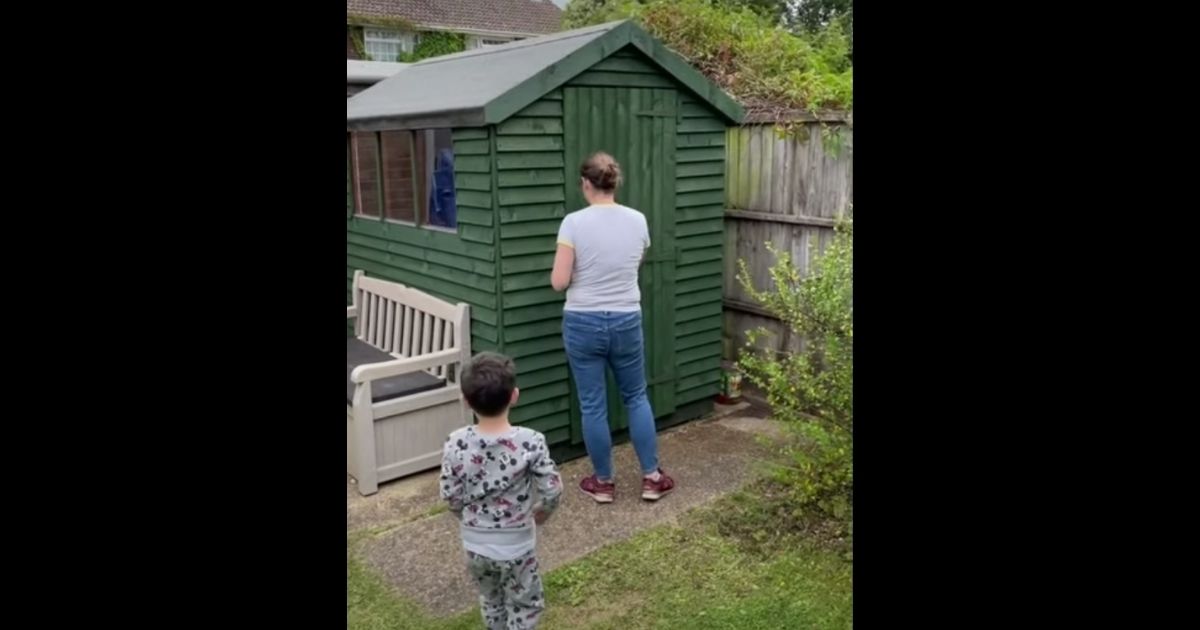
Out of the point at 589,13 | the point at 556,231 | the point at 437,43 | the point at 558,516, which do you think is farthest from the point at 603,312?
the point at 437,43

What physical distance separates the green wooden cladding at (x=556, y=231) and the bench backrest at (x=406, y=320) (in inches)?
3.6

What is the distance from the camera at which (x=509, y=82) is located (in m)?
5.13

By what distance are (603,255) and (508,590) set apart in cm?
198

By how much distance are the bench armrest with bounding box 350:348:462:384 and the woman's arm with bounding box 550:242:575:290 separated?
42.7 inches

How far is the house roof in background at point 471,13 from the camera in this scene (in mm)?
29453

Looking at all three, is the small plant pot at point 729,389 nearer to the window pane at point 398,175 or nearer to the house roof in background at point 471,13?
the window pane at point 398,175

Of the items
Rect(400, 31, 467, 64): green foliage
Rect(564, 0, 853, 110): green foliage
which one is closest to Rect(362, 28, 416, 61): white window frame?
Rect(400, 31, 467, 64): green foliage

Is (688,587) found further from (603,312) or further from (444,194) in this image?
(444,194)

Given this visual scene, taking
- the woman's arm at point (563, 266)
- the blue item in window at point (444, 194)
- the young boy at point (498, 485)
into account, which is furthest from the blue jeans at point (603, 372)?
the young boy at point (498, 485)
